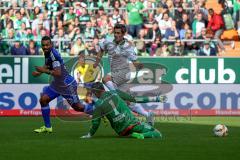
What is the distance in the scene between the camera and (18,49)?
87.1ft

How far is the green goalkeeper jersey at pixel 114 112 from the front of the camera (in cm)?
1581

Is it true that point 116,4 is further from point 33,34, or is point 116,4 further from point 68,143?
point 68,143

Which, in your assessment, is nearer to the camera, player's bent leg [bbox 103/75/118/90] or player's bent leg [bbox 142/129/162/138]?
player's bent leg [bbox 142/129/162/138]

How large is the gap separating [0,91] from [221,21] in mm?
8784

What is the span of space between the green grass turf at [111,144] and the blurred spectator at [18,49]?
20.2 ft

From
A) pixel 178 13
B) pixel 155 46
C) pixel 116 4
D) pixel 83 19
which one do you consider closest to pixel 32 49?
pixel 83 19

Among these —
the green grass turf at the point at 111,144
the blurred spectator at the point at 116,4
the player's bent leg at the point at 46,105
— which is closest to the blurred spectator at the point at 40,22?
the blurred spectator at the point at 116,4

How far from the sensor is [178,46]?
27391 mm

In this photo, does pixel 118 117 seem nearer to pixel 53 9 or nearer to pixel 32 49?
pixel 32 49

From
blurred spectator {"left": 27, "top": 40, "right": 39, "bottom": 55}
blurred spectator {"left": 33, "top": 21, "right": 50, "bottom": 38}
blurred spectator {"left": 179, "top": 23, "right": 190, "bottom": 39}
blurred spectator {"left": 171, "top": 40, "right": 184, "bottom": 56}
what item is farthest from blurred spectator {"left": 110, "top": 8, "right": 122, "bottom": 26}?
blurred spectator {"left": 27, "top": 40, "right": 39, "bottom": 55}

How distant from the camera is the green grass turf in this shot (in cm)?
1326

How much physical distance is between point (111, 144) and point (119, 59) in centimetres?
474

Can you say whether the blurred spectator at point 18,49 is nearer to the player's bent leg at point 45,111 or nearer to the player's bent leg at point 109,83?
the player's bent leg at point 109,83

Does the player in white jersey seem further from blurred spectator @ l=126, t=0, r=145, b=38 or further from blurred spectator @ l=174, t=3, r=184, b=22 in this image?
blurred spectator @ l=174, t=3, r=184, b=22
